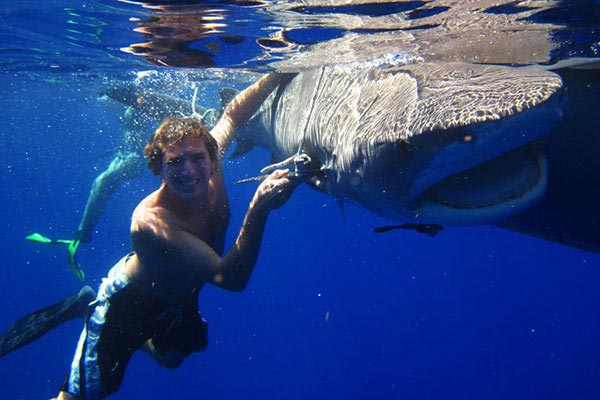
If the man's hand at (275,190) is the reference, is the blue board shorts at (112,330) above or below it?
below

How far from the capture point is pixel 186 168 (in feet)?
12.8

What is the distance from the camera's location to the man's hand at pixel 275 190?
3.49 meters

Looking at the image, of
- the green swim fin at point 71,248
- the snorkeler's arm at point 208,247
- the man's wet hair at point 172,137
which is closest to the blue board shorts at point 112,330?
the snorkeler's arm at point 208,247

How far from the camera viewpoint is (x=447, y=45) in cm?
572

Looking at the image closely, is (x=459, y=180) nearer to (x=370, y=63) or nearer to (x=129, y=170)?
(x=370, y=63)

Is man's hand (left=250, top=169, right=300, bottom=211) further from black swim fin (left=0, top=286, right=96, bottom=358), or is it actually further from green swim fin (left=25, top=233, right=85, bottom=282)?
green swim fin (left=25, top=233, right=85, bottom=282)

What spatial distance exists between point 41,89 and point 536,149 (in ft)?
73.7

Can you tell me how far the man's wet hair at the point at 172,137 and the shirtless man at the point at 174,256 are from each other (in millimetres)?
10

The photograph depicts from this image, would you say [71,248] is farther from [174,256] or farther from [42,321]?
[174,256]

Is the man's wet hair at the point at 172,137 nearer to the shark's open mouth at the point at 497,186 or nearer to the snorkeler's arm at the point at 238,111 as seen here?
the snorkeler's arm at the point at 238,111

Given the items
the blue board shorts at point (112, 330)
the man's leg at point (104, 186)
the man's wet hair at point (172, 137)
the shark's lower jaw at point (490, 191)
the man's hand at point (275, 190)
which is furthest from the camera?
the man's leg at point (104, 186)

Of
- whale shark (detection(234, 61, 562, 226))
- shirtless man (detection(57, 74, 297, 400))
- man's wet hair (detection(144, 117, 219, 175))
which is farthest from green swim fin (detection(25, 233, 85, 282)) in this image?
whale shark (detection(234, 61, 562, 226))

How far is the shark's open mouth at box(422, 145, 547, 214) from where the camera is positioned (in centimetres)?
238

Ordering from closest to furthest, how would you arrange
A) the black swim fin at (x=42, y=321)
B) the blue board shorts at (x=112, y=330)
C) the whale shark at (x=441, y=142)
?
the whale shark at (x=441, y=142), the blue board shorts at (x=112, y=330), the black swim fin at (x=42, y=321)
